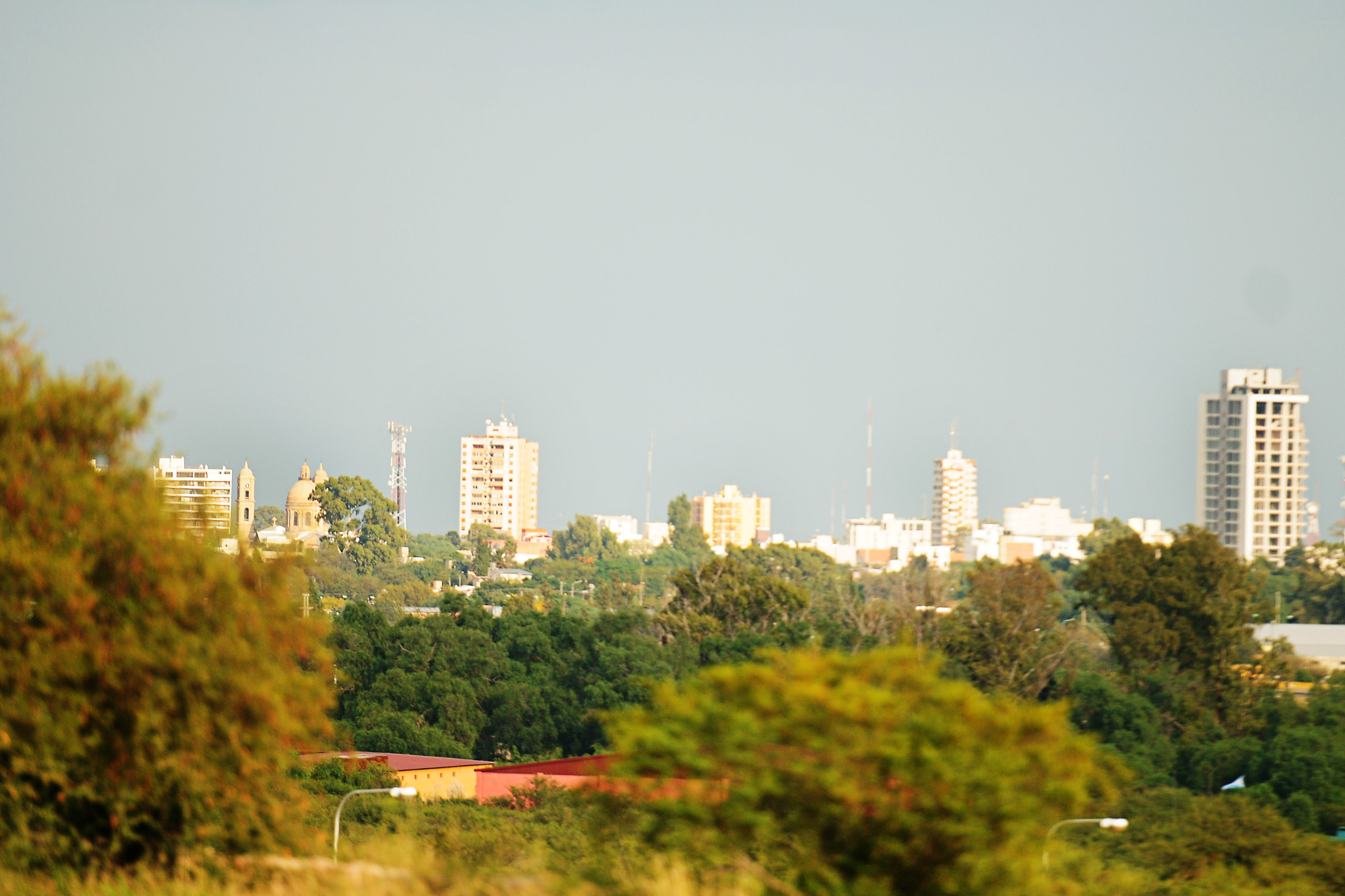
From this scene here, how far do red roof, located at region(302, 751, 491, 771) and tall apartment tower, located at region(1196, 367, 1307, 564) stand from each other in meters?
112

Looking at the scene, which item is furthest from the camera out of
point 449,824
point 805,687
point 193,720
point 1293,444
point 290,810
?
point 1293,444

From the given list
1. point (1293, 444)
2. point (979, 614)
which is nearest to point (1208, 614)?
point (979, 614)

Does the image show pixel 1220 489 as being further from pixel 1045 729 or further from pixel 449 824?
pixel 1045 729

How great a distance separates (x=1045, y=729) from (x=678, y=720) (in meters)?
2.24

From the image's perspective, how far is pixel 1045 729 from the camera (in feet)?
30.3

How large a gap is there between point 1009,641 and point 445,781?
19.9 meters

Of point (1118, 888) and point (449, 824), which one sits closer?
point (1118, 888)

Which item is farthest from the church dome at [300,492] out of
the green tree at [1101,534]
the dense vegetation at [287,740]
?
the dense vegetation at [287,740]

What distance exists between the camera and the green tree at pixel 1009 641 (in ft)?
155

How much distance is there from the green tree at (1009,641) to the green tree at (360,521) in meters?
82.4

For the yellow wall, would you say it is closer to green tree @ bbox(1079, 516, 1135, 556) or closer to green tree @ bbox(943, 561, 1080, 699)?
green tree @ bbox(943, 561, 1080, 699)

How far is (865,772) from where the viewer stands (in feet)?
29.6

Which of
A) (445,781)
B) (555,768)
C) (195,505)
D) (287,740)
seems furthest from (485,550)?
(287,740)

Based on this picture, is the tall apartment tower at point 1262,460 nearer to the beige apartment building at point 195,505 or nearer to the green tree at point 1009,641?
the green tree at point 1009,641
